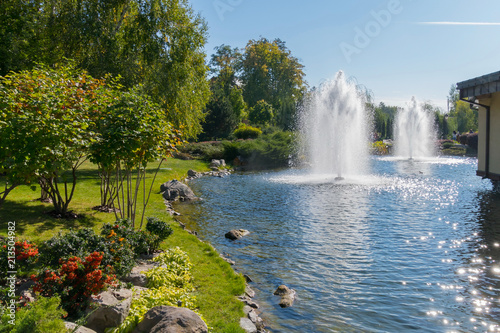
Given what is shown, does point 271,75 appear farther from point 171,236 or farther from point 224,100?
point 171,236

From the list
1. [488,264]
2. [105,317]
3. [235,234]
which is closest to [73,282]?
[105,317]

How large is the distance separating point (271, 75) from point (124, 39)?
181 feet

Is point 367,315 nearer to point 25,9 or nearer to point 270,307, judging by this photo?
point 270,307

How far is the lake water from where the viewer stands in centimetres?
755

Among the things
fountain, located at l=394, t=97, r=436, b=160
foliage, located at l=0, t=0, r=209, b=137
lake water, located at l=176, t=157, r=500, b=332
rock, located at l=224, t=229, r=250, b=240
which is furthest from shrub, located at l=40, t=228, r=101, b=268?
fountain, located at l=394, t=97, r=436, b=160

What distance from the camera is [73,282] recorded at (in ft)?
20.5

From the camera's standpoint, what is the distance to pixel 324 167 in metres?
30.0

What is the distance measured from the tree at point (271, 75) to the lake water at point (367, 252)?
52828 mm

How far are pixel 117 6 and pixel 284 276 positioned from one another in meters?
20.2

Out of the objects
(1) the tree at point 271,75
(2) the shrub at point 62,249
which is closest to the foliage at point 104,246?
(2) the shrub at point 62,249

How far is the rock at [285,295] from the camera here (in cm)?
800

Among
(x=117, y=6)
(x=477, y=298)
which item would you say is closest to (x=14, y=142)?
(x=477, y=298)

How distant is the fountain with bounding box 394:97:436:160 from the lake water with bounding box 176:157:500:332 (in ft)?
89.8

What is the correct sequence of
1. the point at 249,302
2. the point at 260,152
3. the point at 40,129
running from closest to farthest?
the point at 40,129
the point at 249,302
the point at 260,152
